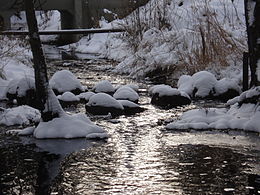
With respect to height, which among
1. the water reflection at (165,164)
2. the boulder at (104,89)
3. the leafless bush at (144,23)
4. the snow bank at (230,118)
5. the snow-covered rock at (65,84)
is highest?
the leafless bush at (144,23)

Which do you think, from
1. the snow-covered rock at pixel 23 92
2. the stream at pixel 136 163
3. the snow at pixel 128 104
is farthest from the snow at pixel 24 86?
the stream at pixel 136 163

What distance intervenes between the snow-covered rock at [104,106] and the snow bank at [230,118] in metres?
1.18

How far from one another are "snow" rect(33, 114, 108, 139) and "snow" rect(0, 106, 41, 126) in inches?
34.1

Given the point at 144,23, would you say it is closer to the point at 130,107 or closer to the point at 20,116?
the point at 130,107

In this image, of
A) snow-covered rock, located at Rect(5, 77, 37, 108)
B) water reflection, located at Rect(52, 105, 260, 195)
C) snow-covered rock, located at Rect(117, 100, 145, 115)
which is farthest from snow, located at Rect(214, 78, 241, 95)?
snow-covered rock, located at Rect(5, 77, 37, 108)

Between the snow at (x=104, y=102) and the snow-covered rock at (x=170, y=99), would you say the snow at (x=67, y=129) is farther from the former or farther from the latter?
the snow-covered rock at (x=170, y=99)

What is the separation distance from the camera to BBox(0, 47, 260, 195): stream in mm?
4605

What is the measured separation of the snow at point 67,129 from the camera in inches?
258

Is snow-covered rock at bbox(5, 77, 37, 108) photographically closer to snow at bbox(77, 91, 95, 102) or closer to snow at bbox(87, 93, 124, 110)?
snow at bbox(77, 91, 95, 102)

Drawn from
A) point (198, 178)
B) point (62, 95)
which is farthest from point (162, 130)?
point (62, 95)

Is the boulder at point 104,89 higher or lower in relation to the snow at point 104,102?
higher

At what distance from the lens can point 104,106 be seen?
8320 millimetres

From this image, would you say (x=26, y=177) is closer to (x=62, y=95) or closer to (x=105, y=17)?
(x=62, y=95)

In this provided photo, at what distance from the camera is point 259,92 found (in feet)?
23.9
